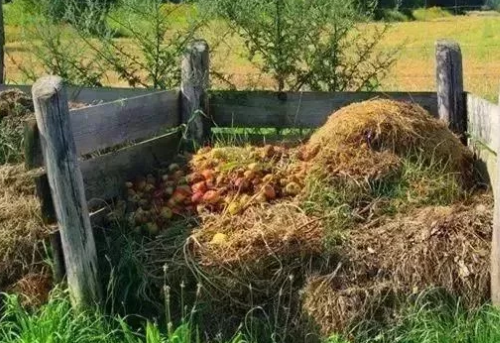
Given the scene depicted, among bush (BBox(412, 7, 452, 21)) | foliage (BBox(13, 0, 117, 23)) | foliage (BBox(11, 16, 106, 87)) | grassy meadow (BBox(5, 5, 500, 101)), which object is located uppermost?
foliage (BBox(13, 0, 117, 23))

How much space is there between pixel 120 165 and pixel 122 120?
0.96ft

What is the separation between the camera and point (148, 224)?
5727 mm

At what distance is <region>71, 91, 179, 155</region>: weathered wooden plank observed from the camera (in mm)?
5633

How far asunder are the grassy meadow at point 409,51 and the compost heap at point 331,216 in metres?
1.44

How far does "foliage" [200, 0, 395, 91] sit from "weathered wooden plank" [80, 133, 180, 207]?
1.04 metres

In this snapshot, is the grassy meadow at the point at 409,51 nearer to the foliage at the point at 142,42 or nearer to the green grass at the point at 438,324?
the foliage at the point at 142,42

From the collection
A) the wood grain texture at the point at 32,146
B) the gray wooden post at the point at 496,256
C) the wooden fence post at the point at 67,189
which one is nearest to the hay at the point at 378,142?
the gray wooden post at the point at 496,256

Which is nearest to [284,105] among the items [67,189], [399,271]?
[399,271]

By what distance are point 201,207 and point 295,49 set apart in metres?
1.86

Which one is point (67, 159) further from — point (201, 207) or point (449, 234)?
point (449, 234)

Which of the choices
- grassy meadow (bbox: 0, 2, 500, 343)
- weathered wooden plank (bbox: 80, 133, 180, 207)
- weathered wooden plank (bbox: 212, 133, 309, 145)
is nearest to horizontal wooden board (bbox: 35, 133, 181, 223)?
weathered wooden plank (bbox: 80, 133, 180, 207)

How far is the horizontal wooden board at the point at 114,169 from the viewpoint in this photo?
5266 millimetres

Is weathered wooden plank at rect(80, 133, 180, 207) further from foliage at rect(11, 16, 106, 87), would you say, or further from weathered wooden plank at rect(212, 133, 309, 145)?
foliage at rect(11, 16, 106, 87)

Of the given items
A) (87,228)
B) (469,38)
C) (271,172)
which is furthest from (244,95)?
(469,38)
